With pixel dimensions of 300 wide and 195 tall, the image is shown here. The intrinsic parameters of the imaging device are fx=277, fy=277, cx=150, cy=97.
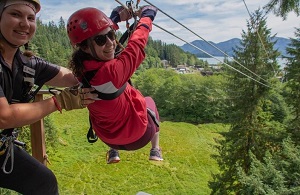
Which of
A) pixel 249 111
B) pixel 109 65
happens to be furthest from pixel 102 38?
pixel 249 111

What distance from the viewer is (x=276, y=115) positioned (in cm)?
1747

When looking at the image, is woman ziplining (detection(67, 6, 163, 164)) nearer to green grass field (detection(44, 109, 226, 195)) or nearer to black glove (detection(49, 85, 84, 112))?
black glove (detection(49, 85, 84, 112))

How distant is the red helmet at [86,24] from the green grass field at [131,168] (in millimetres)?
12851

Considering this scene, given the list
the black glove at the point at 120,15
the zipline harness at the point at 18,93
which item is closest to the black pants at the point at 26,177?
the zipline harness at the point at 18,93

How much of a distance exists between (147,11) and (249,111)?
1172 cm

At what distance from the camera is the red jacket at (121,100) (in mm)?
1696

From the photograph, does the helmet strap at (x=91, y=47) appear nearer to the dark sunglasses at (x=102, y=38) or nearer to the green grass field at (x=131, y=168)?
the dark sunglasses at (x=102, y=38)

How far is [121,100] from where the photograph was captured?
189 centimetres

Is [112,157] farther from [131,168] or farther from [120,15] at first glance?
[131,168]

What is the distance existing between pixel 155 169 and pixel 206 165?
14.1 ft

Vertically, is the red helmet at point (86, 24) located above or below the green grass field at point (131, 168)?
above

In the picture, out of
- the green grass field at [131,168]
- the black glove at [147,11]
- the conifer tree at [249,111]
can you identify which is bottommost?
the green grass field at [131,168]

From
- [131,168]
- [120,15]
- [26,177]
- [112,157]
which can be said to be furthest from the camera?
[131,168]

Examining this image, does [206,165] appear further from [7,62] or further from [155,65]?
[155,65]
